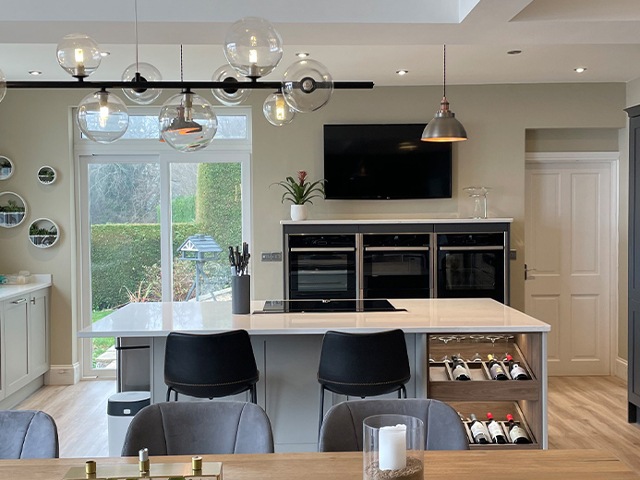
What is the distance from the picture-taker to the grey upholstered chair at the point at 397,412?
2.25 meters

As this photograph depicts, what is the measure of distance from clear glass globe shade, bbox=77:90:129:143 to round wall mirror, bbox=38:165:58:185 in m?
4.39

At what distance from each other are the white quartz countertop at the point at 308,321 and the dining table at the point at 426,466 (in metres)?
1.56

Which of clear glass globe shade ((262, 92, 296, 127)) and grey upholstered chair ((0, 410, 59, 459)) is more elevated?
clear glass globe shade ((262, 92, 296, 127))

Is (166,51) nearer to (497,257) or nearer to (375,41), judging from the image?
(375,41)

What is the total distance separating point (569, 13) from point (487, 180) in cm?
289

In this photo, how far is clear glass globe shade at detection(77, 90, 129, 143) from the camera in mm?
2350

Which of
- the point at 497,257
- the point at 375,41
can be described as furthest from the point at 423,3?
the point at 497,257

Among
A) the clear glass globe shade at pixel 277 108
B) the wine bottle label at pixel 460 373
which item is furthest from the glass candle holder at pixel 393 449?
the wine bottle label at pixel 460 373

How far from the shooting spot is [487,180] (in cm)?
648

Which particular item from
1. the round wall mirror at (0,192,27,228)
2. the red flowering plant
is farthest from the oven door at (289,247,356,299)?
the round wall mirror at (0,192,27,228)

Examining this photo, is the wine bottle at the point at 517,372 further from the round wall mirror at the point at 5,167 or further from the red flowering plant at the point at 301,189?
the round wall mirror at the point at 5,167

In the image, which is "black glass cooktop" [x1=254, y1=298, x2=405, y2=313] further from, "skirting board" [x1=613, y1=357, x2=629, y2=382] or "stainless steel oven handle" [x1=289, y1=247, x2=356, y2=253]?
"skirting board" [x1=613, y1=357, x2=629, y2=382]

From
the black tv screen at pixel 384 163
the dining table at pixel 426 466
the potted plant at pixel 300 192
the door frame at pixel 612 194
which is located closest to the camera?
the dining table at pixel 426 466

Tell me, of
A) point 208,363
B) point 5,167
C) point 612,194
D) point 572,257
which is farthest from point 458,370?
point 5,167
